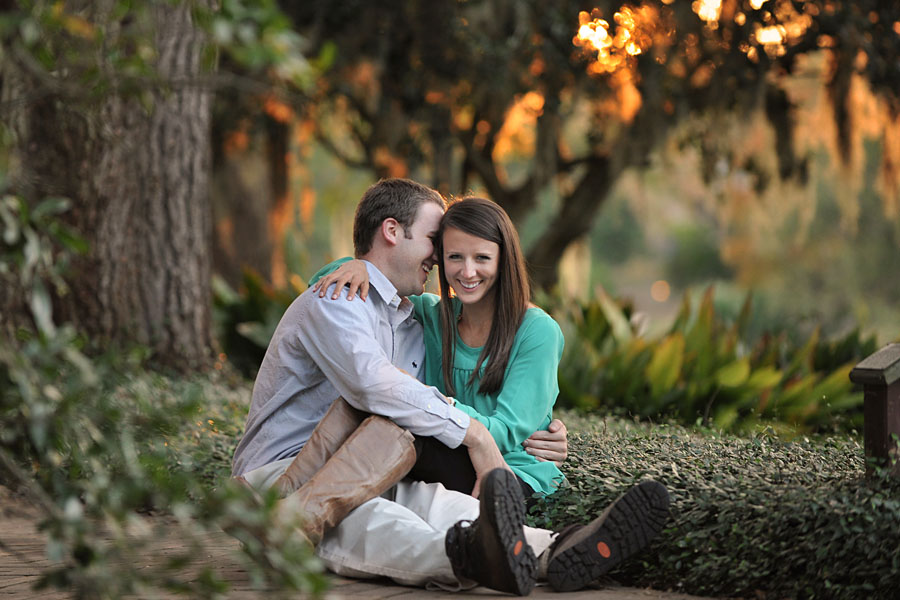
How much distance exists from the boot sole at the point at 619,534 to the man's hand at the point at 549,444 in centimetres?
58

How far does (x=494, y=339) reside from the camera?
3672 mm

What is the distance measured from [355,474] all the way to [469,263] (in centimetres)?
90

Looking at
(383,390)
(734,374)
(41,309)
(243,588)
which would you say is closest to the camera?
(41,309)

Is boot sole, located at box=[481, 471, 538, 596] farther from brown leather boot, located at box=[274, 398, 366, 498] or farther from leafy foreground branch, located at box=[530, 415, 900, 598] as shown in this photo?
brown leather boot, located at box=[274, 398, 366, 498]

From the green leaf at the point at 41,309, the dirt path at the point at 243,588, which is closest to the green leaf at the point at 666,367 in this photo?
the dirt path at the point at 243,588

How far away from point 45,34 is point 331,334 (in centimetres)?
160

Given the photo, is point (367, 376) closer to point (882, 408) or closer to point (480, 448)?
point (480, 448)

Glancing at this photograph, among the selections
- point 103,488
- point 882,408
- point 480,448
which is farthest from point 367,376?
point 882,408

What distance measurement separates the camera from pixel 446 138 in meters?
9.81

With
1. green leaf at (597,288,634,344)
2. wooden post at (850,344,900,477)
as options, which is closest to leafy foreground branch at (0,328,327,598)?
wooden post at (850,344,900,477)

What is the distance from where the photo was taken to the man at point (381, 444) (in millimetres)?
2949

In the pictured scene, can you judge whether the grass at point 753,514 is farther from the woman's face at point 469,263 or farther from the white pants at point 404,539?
the woman's face at point 469,263

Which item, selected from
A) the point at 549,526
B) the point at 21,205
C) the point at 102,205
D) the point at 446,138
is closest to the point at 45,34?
the point at 21,205

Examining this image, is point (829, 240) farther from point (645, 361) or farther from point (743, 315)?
point (645, 361)
